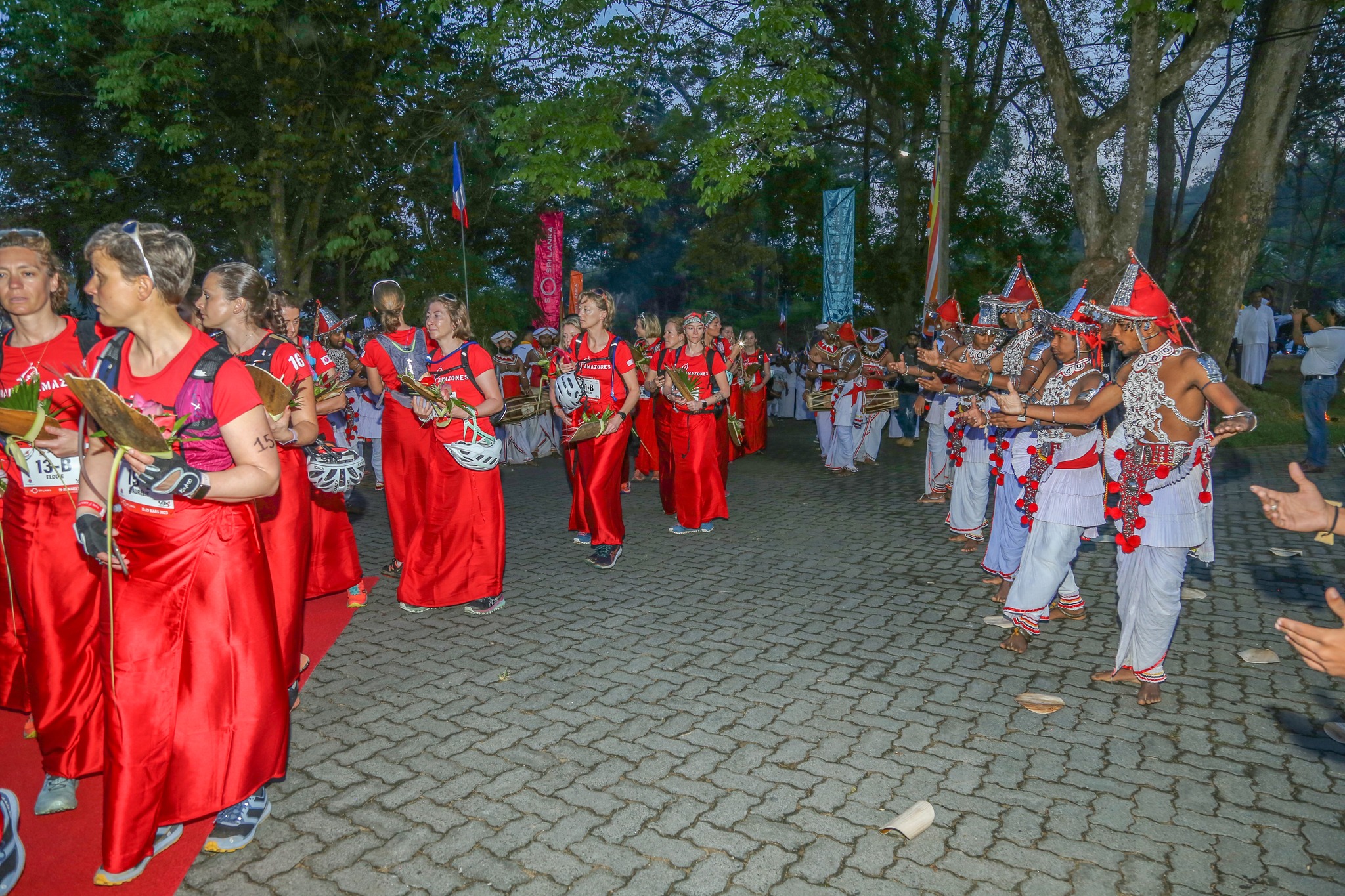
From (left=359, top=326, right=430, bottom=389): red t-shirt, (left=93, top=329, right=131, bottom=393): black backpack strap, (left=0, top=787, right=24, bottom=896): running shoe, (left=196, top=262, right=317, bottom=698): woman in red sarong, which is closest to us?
(left=0, top=787, right=24, bottom=896): running shoe

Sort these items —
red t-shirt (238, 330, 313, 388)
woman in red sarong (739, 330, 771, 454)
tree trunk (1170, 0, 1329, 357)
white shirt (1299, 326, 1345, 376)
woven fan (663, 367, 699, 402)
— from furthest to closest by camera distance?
woman in red sarong (739, 330, 771, 454), tree trunk (1170, 0, 1329, 357), white shirt (1299, 326, 1345, 376), woven fan (663, 367, 699, 402), red t-shirt (238, 330, 313, 388)

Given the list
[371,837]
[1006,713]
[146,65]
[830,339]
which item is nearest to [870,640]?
[1006,713]

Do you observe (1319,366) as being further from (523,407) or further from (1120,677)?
(523,407)

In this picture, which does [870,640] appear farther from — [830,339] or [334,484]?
[830,339]

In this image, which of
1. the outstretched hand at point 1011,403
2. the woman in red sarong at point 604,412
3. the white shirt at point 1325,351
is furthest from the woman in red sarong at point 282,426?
the white shirt at point 1325,351

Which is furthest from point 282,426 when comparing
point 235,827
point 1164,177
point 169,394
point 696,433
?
point 1164,177

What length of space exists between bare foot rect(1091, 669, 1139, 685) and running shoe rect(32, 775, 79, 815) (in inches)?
197

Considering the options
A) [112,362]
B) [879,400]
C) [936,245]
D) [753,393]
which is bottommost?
[753,393]

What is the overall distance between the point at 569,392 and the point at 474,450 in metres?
1.62

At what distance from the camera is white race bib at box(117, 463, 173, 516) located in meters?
2.94

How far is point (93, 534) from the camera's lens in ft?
9.54

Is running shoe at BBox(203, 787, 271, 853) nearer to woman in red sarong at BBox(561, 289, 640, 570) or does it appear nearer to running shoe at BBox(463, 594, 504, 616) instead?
running shoe at BBox(463, 594, 504, 616)

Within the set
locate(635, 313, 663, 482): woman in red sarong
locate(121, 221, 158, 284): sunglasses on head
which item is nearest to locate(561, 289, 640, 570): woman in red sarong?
locate(635, 313, 663, 482): woman in red sarong

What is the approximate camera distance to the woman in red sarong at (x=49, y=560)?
12.2 ft
